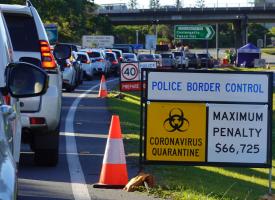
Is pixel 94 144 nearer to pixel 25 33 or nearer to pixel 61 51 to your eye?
pixel 61 51

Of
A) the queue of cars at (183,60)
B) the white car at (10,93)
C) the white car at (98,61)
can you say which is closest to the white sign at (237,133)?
the white car at (10,93)

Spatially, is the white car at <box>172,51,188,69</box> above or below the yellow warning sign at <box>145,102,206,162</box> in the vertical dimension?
below


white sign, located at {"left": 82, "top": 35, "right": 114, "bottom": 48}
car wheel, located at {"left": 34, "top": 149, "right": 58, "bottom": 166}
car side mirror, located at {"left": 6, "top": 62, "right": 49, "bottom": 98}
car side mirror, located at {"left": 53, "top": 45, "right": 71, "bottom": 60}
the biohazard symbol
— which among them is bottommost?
white sign, located at {"left": 82, "top": 35, "right": 114, "bottom": 48}

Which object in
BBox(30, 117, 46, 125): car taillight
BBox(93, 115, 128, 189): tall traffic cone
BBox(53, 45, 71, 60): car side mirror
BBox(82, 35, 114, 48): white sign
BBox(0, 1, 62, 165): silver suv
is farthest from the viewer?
BBox(82, 35, 114, 48): white sign

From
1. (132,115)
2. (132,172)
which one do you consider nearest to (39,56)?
(132,172)

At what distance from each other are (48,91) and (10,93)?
5.18m

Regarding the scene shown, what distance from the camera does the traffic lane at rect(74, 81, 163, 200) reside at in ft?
29.3

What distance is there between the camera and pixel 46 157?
35.1 ft

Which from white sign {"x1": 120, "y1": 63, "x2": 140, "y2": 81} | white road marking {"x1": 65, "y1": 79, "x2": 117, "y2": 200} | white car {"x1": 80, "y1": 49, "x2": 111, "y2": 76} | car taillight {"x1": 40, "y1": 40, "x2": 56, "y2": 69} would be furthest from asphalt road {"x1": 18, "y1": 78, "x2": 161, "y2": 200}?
white car {"x1": 80, "y1": 49, "x2": 111, "y2": 76}

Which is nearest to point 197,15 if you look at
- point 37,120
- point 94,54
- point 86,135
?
point 94,54

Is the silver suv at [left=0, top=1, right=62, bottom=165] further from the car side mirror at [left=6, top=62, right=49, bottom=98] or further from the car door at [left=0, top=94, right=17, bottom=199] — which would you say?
the car door at [left=0, top=94, right=17, bottom=199]

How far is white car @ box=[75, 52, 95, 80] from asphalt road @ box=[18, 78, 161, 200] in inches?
905

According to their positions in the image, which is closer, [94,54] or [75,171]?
[75,171]

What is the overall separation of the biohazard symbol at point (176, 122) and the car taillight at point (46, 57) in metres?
2.26
